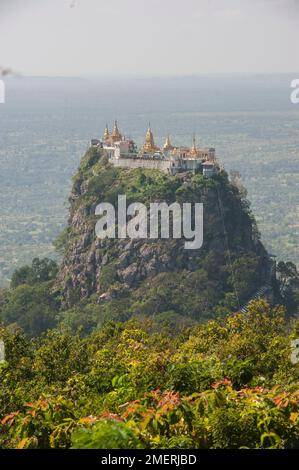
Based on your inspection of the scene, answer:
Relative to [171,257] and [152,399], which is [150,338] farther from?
[171,257]

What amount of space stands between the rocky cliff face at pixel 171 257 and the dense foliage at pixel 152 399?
758 inches

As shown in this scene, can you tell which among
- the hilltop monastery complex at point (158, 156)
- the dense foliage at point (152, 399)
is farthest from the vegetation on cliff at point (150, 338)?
the hilltop monastery complex at point (158, 156)

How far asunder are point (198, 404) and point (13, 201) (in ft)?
317

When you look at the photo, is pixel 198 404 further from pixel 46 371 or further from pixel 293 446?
pixel 46 371

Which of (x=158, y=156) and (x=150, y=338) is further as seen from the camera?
(x=158, y=156)

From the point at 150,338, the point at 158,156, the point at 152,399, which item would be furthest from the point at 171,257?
the point at 152,399

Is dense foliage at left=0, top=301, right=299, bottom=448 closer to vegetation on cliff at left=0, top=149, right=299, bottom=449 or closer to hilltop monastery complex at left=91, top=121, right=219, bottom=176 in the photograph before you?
vegetation on cliff at left=0, top=149, right=299, bottom=449

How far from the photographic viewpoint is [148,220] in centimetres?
3762

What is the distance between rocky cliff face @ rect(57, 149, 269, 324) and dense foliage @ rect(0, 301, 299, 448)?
1925 cm

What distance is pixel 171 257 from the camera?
36656 mm

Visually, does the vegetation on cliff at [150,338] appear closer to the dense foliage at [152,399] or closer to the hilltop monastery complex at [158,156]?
the dense foliage at [152,399]

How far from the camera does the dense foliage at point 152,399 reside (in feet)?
Answer: 24.3

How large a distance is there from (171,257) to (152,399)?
28.2 metres
